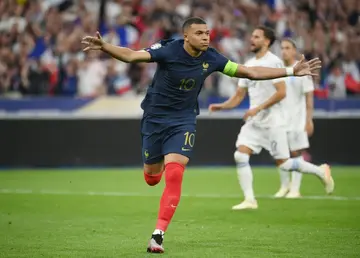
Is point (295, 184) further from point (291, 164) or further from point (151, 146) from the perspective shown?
point (151, 146)

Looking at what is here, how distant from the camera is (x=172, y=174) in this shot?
9039mm

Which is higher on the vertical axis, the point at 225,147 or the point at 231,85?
the point at 231,85

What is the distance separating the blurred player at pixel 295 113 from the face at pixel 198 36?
4.97 m

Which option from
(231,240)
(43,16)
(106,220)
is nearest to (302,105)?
(106,220)

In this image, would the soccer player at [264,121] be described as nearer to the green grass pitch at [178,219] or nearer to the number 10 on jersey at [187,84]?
the green grass pitch at [178,219]

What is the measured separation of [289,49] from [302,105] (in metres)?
1.03

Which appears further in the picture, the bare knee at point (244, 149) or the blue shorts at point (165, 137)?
the bare knee at point (244, 149)

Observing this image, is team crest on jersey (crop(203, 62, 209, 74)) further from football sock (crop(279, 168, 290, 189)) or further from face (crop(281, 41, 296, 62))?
football sock (crop(279, 168, 290, 189))

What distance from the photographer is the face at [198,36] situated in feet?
30.6

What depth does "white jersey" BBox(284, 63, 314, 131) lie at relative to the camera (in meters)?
14.4

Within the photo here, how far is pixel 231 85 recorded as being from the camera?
20.1 metres

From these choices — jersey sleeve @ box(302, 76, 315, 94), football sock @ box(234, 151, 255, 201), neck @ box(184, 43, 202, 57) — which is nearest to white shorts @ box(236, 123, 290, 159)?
football sock @ box(234, 151, 255, 201)

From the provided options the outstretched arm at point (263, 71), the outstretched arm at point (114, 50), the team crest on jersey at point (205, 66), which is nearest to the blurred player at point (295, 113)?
the outstretched arm at point (263, 71)

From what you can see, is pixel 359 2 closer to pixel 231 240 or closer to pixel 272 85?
pixel 272 85
